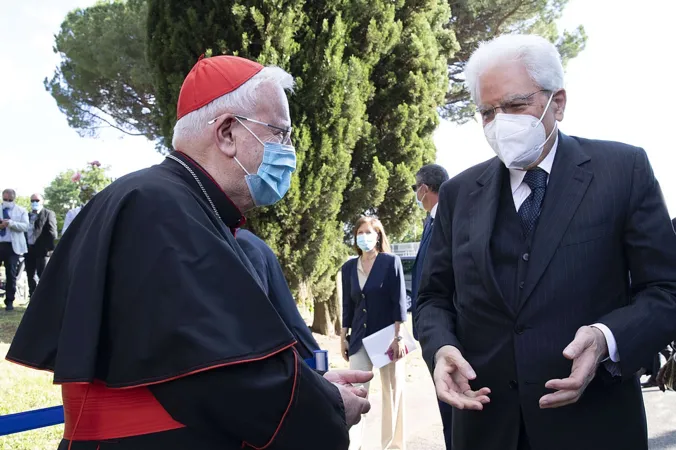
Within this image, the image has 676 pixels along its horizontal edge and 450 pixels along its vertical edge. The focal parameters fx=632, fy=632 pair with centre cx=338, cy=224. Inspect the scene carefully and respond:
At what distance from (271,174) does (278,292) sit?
1.23 meters

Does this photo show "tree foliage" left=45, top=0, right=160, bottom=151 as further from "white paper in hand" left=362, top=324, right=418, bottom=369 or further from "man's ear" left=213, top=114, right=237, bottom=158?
"man's ear" left=213, top=114, right=237, bottom=158

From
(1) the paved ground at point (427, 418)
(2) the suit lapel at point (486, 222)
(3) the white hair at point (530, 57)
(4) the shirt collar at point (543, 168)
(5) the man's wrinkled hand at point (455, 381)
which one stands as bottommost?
(1) the paved ground at point (427, 418)

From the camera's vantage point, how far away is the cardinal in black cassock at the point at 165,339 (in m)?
1.60

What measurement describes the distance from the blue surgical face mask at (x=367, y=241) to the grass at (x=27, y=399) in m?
3.34

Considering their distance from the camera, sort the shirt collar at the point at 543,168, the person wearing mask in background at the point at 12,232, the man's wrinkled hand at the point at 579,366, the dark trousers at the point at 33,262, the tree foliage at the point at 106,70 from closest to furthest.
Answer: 1. the man's wrinkled hand at the point at 579,366
2. the shirt collar at the point at 543,168
3. the person wearing mask in background at the point at 12,232
4. the dark trousers at the point at 33,262
5. the tree foliage at the point at 106,70

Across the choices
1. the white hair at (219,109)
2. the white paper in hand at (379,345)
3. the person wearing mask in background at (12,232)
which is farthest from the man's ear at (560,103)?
the person wearing mask in background at (12,232)

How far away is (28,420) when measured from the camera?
2400 mm

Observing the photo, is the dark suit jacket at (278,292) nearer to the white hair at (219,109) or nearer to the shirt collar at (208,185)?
the shirt collar at (208,185)

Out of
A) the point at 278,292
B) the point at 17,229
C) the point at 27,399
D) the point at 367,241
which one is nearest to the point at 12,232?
the point at 17,229

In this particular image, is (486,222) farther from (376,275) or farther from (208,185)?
(376,275)

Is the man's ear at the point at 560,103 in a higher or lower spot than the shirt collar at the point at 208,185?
higher

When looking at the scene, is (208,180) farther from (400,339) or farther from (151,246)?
(400,339)

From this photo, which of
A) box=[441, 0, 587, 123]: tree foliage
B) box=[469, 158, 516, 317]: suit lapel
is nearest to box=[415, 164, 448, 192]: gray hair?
box=[469, 158, 516, 317]: suit lapel

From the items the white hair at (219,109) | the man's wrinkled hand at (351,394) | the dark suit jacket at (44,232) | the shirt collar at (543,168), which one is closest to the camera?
the man's wrinkled hand at (351,394)
